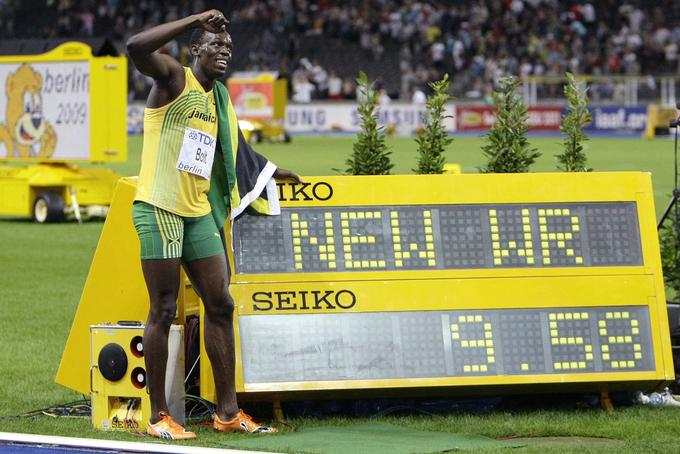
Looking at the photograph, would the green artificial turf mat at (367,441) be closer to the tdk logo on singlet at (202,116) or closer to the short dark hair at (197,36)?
the tdk logo on singlet at (202,116)

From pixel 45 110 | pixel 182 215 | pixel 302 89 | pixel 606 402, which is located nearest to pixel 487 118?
pixel 302 89

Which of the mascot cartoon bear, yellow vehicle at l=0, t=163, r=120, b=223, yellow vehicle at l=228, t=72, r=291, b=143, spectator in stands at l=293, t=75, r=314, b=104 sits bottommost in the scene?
yellow vehicle at l=0, t=163, r=120, b=223

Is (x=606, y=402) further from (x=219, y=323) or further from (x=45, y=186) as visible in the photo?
(x=45, y=186)

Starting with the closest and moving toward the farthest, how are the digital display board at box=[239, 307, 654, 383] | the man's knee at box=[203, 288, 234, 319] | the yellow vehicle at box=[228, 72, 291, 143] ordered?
the man's knee at box=[203, 288, 234, 319]
the digital display board at box=[239, 307, 654, 383]
the yellow vehicle at box=[228, 72, 291, 143]

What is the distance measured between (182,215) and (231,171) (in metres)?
0.42

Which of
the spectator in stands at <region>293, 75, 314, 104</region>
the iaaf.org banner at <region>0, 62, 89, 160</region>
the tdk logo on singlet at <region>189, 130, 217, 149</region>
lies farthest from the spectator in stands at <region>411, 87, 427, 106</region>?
the tdk logo on singlet at <region>189, 130, 217, 149</region>

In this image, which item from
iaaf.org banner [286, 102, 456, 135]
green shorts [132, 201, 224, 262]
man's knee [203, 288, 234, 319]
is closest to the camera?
green shorts [132, 201, 224, 262]

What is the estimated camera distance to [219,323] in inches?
287

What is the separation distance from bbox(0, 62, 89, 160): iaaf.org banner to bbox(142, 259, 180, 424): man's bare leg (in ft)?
46.0

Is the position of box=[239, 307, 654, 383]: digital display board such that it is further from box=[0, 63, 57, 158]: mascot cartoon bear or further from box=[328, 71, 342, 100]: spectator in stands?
box=[328, 71, 342, 100]: spectator in stands

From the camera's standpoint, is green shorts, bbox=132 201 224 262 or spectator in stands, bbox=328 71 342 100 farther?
spectator in stands, bbox=328 71 342 100

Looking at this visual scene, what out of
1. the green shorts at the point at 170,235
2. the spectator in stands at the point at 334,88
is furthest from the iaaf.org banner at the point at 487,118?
the green shorts at the point at 170,235

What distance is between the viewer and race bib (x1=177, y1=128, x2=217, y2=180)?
7.08 m

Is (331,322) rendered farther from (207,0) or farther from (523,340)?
(207,0)
